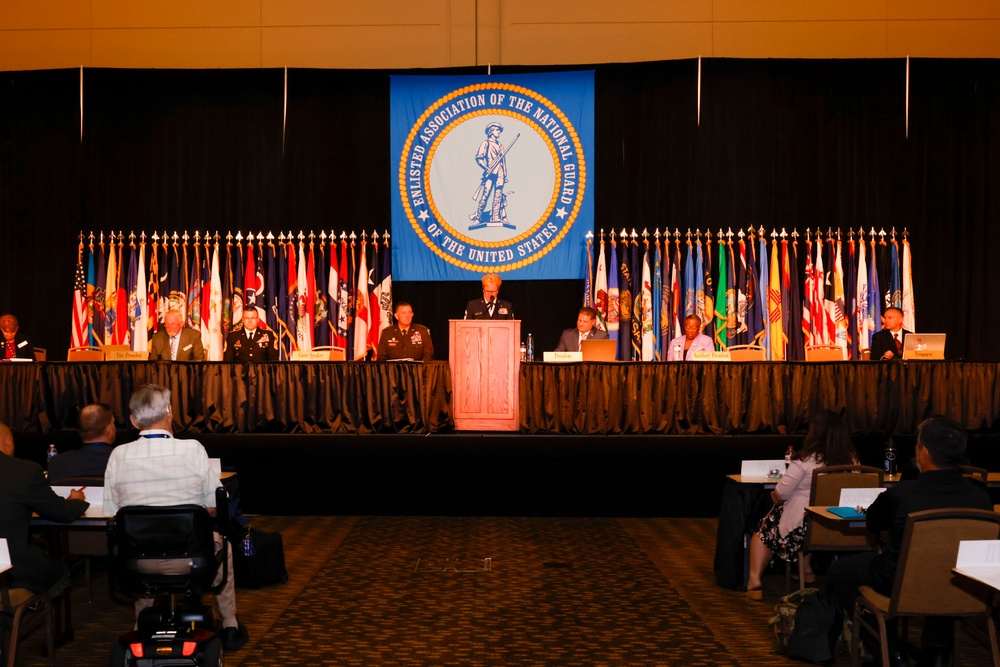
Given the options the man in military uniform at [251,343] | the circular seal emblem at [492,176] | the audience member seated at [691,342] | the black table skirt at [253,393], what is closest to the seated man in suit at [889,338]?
the audience member seated at [691,342]

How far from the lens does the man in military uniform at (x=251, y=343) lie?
10.0 metres

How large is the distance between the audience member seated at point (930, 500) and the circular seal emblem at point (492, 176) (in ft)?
25.9

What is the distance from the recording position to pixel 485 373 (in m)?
8.46

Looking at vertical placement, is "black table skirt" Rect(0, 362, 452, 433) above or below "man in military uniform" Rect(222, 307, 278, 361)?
below

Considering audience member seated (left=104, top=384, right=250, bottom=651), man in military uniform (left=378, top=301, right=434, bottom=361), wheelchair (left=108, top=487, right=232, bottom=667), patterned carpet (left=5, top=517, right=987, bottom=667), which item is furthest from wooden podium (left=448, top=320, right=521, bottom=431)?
wheelchair (left=108, top=487, right=232, bottom=667)

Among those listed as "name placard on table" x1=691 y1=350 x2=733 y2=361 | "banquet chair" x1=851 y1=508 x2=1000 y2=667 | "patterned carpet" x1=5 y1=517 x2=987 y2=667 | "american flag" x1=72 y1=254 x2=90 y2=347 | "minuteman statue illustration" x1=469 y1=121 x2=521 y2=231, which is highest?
"minuteman statue illustration" x1=469 y1=121 x2=521 y2=231

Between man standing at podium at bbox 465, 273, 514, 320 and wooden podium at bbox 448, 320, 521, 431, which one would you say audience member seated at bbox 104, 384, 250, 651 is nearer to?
wooden podium at bbox 448, 320, 521, 431

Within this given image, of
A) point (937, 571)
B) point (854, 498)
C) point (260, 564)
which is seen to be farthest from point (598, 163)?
point (937, 571)

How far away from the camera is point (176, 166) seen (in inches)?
473

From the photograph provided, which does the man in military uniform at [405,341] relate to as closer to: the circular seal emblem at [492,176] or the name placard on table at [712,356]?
the circular seal emblem at [492,176]

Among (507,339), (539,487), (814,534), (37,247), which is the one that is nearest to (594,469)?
(539,487)

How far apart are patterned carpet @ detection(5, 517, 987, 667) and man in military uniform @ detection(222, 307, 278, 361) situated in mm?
2675

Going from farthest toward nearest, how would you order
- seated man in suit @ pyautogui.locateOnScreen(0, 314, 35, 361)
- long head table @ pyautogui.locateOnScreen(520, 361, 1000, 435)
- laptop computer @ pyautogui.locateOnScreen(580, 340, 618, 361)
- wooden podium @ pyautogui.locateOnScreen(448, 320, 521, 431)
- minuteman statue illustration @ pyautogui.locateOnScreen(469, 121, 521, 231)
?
minuteman statue illustration @ pyautogui.locateOnScreen(469, 121, 521, 231) → seated man in suit @ pyautogui.locateOnScreen(0, 314, 35, 361) → laptop computer @ pyautogui.locateOnScreen(580, 340, 618, 361) → wooden podium @ pyautogui.locateOnScreen(448, 320, 521, 431) → long head table @ pyautogui.locateOnScreen(520, 361, 1000, 435)

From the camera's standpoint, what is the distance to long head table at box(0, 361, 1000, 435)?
8227 mm
